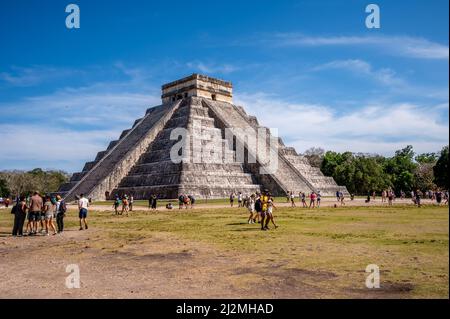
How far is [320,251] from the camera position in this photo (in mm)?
9930

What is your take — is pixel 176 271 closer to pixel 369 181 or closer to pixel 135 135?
pixel 135 135

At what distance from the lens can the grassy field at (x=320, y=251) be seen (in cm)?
646

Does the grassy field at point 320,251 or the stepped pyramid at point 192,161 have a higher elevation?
the stepped pyramid at point 192,161

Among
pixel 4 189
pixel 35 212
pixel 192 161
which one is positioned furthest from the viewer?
pixel 4 189

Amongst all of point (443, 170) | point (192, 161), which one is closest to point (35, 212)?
point (443, 170)

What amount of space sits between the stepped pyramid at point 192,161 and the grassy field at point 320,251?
21.0 m

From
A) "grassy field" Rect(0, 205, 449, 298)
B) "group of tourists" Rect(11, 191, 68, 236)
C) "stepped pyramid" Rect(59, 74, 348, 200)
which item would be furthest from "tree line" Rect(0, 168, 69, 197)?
"grassy field" Rect(0, 205, 449, 298)

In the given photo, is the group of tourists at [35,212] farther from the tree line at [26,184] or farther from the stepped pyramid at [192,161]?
the tree line at [26,184]

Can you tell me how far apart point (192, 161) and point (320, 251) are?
97.3 feet

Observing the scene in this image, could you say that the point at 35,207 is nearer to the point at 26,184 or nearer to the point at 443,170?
the point at 443,170

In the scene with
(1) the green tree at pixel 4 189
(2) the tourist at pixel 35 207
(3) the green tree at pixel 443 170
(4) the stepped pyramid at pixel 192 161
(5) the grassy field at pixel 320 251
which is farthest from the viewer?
(1) the green tree at pixel 4 189

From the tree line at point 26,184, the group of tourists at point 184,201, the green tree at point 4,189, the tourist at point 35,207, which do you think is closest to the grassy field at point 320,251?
the tourist at point 35,207
